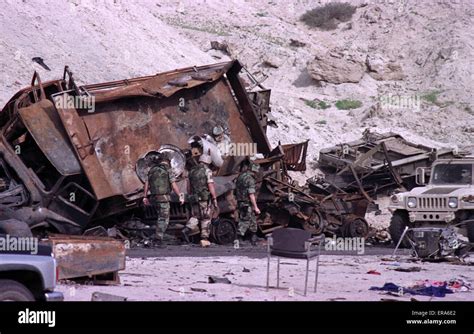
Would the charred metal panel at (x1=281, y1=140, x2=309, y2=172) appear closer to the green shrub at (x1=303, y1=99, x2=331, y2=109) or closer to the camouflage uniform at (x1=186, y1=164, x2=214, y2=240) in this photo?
the camouflage uniform at (x1=186, y1=164, x2=214, y2=240)

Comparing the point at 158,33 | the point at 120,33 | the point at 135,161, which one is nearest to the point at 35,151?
the point at 135,161

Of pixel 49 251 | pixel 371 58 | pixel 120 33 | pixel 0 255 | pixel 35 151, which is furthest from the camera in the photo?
pixel 371 58

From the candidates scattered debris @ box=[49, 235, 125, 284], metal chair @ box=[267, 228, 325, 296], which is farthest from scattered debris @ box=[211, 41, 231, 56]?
scattered debris @ box=[49, 235, 125, 284]

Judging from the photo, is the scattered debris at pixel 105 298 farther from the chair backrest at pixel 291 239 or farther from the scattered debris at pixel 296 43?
the scattered debris at pixel 296 43

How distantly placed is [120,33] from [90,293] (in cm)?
2217

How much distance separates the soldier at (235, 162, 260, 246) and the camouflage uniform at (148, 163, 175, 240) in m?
1.56

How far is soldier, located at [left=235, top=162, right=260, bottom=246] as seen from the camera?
730 inches

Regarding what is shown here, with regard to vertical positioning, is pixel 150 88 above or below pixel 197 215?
above

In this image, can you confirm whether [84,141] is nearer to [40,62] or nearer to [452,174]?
[452,174]

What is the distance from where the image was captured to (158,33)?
36.1 metres

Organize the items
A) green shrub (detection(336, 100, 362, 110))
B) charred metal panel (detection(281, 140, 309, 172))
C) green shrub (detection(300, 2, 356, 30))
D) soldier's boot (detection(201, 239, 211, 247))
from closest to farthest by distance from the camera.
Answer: soldier's boot (detection(201, 239, 211, 247)) < charred metal panel (detection(281, 140, 309, 172)) < green shrub (detection(336, 100, 362, 110)) < green shrub (detection(300, 2, 356, 30))

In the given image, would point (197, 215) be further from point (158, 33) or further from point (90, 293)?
point (158, 33)

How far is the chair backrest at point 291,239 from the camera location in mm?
12398
